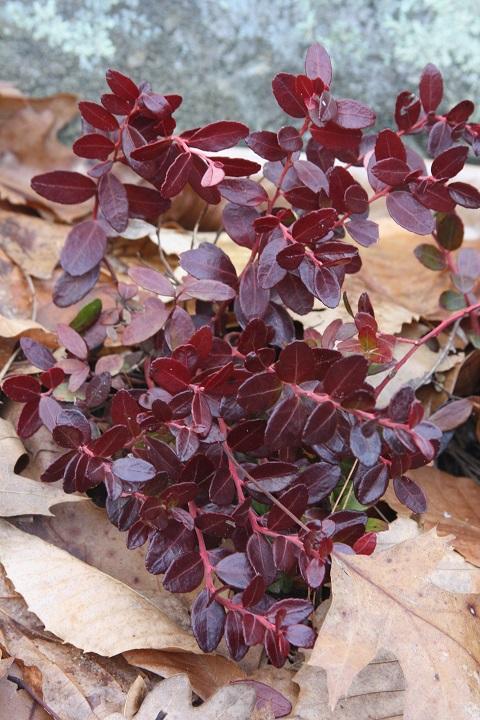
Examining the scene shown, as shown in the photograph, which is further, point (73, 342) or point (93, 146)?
point (73, 342)

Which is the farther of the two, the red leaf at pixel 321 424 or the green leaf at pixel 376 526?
the green leaf at pixel 376 526

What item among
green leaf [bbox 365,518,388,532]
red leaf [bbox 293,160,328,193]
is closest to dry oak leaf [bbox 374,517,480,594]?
green leaf [bbox 365,518,388,532]

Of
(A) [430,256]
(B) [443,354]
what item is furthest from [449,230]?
(B) [443,354]

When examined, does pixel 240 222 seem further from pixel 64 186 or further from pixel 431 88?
pixel 431 88

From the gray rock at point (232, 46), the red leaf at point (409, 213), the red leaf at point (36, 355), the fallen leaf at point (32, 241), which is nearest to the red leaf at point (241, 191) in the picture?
the red leaf at point (409, 213)

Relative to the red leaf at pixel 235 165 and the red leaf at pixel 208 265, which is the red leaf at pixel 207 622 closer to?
the red leaf at pixel 208 265

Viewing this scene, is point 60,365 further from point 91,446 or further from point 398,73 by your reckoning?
point 398,73

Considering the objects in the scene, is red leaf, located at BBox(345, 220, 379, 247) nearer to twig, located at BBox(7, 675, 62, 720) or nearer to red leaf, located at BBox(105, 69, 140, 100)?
red leaf, located at BBox(105, 69, 140, 100)
